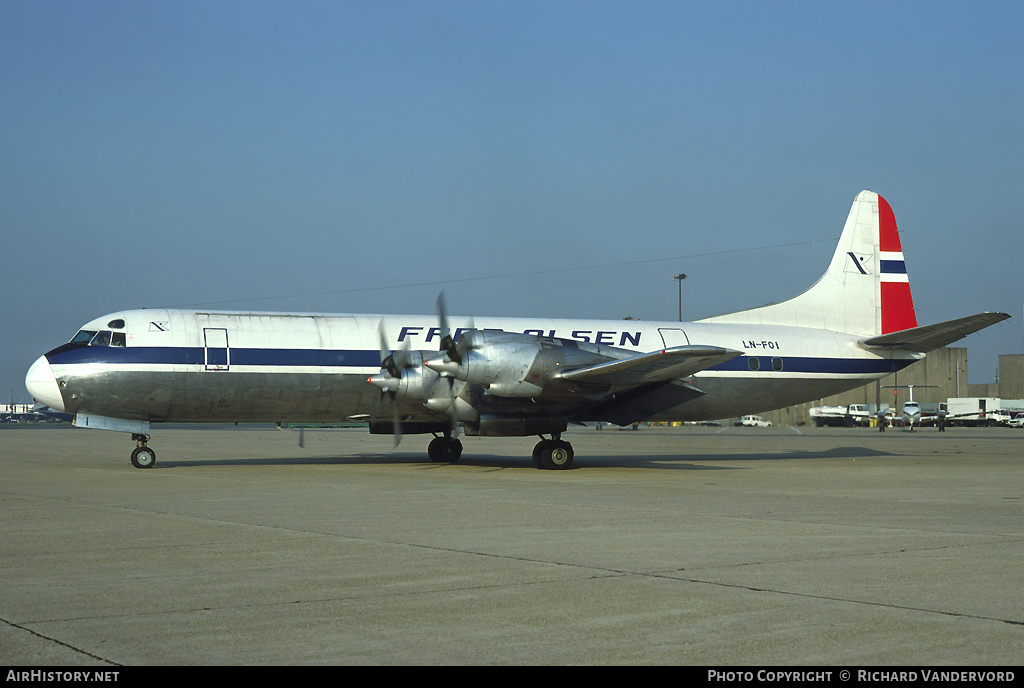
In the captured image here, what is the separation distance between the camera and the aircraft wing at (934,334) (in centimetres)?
2567

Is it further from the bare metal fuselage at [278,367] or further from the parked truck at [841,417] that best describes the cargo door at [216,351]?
the parked truck at [841,417]

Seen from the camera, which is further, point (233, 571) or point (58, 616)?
point (233, 571)

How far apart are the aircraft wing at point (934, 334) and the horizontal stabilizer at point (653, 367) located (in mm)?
7621

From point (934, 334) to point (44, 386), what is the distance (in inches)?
954

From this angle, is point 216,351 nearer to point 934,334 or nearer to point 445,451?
point 445,451

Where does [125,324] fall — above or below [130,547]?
above

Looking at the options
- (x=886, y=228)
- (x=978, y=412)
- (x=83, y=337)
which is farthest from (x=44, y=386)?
(x=978, y=412)

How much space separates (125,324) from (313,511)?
11.7 meters

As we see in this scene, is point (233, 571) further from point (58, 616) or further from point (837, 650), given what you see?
point (837, 650)

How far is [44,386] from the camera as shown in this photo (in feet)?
75.8

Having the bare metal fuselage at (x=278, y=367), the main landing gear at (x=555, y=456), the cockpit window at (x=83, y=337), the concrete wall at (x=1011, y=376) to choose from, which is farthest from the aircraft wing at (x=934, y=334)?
the concrete wall at (x=1011, y=376)

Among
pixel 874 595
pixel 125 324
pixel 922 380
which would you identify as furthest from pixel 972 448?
pixel 922 380

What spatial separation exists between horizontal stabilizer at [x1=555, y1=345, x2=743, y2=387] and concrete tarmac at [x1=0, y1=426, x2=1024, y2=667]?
3709 mm
